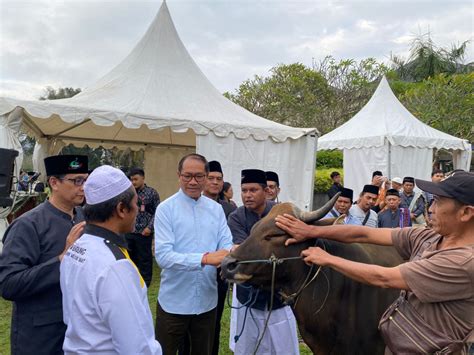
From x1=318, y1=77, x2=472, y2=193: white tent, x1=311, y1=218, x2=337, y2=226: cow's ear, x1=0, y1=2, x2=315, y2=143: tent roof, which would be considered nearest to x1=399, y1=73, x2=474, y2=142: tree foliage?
x1=318, y1=77, x2=472, y2=193: white tent

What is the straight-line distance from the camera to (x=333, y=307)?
3.06 m

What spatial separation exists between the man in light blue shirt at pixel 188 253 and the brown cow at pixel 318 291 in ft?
1.85

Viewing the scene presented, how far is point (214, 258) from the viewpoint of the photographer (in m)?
3.21

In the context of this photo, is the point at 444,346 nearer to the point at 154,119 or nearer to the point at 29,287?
the point at 29,287

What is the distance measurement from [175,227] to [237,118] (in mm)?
6892

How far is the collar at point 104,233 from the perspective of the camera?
2.12 meters

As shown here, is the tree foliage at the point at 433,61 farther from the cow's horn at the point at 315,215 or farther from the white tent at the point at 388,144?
the cow's horn at the point at 315,215

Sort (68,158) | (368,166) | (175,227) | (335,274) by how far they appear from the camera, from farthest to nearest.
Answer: (368,166)
(175,227)
(335,274)
(68,158)

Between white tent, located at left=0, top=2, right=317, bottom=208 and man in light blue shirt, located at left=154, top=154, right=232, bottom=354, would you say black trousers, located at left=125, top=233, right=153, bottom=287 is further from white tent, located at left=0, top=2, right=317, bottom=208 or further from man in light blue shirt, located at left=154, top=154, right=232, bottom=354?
man in light blue shirt, located at left=154, top=154, right=232, bottom=354

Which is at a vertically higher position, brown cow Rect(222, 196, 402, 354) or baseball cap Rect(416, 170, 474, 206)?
baseball cap Rect(416, 170, 474, 206)

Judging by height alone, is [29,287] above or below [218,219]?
below

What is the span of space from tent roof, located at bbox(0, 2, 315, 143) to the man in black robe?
5856 millimetres

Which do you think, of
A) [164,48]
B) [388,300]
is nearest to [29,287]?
[388,300]

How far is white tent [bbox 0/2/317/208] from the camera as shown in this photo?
28.3 feet
